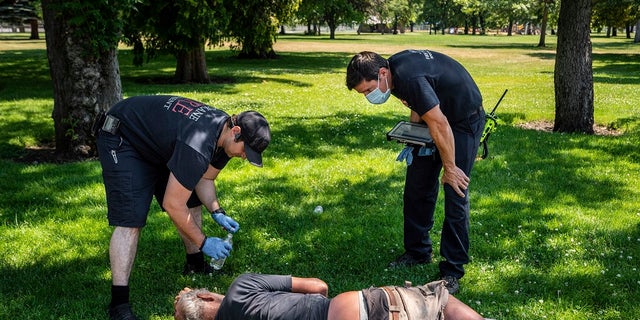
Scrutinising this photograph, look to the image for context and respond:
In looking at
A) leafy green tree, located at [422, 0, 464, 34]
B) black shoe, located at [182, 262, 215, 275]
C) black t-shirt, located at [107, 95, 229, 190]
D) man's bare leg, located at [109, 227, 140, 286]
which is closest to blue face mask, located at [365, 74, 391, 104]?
black t-shirt, located at [107, 95, 229, 190]

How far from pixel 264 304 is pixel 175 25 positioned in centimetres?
1312

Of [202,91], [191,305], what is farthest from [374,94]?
[202,91]

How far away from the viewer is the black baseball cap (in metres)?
3.32

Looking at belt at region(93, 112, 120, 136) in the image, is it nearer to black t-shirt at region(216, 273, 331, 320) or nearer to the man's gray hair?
the man's gray hair

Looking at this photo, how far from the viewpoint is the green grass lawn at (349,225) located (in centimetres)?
425

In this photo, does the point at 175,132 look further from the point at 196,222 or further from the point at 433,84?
the point at 433,84

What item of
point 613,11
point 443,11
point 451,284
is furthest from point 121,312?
point 443,11

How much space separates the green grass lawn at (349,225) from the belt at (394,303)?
4.33ft

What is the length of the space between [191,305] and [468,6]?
153 feet

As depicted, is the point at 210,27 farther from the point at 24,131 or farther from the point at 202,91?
the point at 24,131

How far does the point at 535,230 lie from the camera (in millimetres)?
5332

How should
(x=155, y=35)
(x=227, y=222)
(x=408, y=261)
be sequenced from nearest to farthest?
1. (x=227, y=222)
2. (x=408, y=261)
3. (x=155, y=35)

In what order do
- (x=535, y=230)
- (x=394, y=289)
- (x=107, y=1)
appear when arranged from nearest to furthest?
(x=394, y=289)
(x=535, y=230)
(x=107, y=1)

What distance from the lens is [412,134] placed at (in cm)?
423
